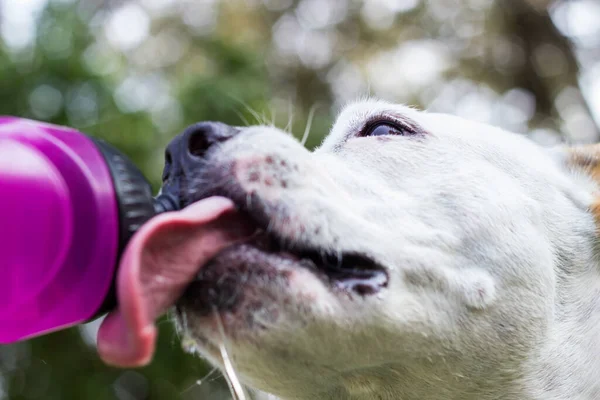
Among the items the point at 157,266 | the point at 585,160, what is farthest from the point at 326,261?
the point at 585,160

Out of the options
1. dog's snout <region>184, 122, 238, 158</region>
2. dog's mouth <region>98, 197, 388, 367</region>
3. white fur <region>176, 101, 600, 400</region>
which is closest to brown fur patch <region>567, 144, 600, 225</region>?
white fur <region>176, 101, 600, 400</region>

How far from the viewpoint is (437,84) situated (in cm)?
1493

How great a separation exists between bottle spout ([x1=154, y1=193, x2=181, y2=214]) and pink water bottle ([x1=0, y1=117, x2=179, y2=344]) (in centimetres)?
22

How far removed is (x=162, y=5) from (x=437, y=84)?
6994 millimetres

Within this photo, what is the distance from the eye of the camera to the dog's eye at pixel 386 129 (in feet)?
9.86

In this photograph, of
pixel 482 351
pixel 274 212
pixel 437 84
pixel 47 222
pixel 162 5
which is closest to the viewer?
pixel 47 222

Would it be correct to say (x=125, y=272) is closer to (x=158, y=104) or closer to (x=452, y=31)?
(x=158, y=104)

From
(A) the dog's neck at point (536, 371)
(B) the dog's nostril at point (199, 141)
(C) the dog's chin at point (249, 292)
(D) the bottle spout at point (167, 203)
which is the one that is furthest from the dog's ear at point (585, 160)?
(D) the bottle spout at point (167, 203)

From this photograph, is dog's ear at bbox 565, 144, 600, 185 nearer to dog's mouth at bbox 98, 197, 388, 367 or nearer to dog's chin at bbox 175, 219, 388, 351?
dog's mouth at bbox 98, 197, 388, 367

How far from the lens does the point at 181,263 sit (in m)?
1.91

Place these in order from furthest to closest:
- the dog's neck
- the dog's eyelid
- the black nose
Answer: the dog's eyelid
the dog's neck
the black nose

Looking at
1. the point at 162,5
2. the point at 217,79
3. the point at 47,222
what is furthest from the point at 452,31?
the point at 47,222

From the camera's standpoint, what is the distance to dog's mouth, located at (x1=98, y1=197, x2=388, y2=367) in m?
1.67

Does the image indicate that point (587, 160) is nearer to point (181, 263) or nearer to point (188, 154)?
point (188, 154)
